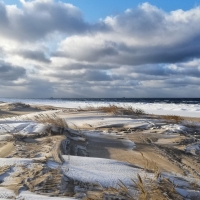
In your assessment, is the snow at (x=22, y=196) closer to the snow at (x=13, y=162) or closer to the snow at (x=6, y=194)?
the snow at (x=6, y=194)

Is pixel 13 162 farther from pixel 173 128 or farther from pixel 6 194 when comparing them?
pixel 173 128

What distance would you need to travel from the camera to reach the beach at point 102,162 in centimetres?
238

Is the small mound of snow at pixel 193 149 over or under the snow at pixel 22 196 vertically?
under

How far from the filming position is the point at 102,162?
316 cm

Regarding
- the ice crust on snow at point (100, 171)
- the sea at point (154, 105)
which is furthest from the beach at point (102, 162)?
the sea at point (154, 105)

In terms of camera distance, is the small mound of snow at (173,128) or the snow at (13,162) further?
the small mound of snow at (173,128)

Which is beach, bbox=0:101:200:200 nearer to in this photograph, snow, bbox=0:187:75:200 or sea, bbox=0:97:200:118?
snow, bbox=0:187:75:200

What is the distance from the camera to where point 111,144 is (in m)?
4.64

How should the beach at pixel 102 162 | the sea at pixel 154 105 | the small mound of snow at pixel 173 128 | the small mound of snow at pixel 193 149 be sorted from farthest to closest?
the sea at pixel 154 105 → the small mound of snow at pixel 173 128 → the small mound of snow at pixel 193 149 → the beach at pixel 102 162

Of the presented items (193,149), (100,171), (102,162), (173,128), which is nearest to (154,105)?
(173,128)

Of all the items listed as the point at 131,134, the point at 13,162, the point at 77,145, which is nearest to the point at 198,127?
the point at 131,134

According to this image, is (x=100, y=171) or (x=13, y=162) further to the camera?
(x=13, y=162)

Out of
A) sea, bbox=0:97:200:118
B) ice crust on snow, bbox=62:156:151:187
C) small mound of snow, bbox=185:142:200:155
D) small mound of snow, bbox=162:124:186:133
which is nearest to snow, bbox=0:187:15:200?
ice crust on snow, bbox=62:156:151:187

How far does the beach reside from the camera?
93.6 inches
